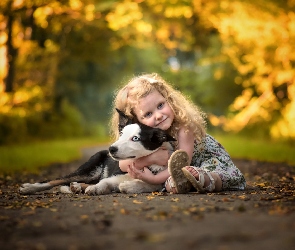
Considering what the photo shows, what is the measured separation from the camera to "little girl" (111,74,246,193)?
5988 mm

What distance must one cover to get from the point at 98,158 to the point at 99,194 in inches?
28.9

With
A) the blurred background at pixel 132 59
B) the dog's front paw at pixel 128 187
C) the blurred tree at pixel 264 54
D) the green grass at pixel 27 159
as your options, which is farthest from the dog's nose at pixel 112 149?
the blurred tree at pixel 264 54

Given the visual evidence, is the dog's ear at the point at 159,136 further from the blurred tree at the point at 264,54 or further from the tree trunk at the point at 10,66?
the tree trunk at the point at 10,66

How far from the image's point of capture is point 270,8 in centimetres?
1770

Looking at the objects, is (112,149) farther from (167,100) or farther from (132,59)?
(132,59)

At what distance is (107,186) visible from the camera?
643cm

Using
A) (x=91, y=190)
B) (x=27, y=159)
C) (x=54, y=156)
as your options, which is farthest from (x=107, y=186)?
(x=54, y=156)

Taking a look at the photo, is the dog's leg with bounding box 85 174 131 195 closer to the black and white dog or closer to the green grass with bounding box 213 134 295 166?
the black and white dog

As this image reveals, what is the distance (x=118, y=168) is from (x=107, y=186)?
324 mm

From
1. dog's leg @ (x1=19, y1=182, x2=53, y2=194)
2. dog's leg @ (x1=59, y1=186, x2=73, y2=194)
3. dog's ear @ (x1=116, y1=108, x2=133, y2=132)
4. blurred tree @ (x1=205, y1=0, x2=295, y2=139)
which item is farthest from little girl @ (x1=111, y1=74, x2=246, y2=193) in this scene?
blurred tree @ (x1=205, y1=0, x2=295, y2=139)

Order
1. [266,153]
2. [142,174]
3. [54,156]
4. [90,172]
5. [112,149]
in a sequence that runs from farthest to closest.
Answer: [54,156]
[266,153]
[90,172]
[142,174]
[112,149]

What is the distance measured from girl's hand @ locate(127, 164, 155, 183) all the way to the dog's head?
178mm

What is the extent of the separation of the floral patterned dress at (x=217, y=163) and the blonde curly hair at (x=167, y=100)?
0.62 ft

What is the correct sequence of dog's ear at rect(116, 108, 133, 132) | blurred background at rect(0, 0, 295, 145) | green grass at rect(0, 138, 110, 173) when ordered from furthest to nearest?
blurred background at rect(0, 0, 295, 145)
green grass at rect(0, 138, 110, 173)
dog's ear at rect(116, 108, 133, 132)
